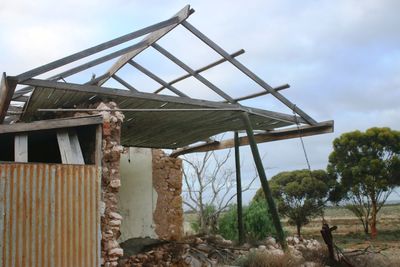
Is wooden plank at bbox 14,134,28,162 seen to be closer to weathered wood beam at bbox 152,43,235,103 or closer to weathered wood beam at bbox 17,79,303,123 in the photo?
weathered wood beam at bbox 17,79,303,123

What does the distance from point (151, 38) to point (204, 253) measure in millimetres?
4449

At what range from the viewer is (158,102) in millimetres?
9141

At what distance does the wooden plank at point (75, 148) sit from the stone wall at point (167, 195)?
251 inches

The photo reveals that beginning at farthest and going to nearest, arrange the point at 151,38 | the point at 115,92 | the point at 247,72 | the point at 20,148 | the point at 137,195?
1. the point at 137,195
2. the point at 247,72
3. the point at 151,38
4. the point at 115,92
5. the point at 20,148

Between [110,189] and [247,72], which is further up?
[247,72]

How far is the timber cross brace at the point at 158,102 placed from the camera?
26.4 feet

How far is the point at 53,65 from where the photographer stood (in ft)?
25.0

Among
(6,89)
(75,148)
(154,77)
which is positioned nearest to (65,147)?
(75,148)

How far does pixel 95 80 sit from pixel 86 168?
7.25ft

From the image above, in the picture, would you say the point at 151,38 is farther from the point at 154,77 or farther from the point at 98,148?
the point at 98,148

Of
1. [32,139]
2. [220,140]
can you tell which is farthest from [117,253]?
[220,140]

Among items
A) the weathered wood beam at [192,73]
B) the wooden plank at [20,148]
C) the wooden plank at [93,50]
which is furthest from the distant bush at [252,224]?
the wooden plank at [20,148]

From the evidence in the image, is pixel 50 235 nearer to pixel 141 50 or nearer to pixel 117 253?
pixel 117 253

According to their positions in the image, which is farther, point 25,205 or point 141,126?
point 141,126
